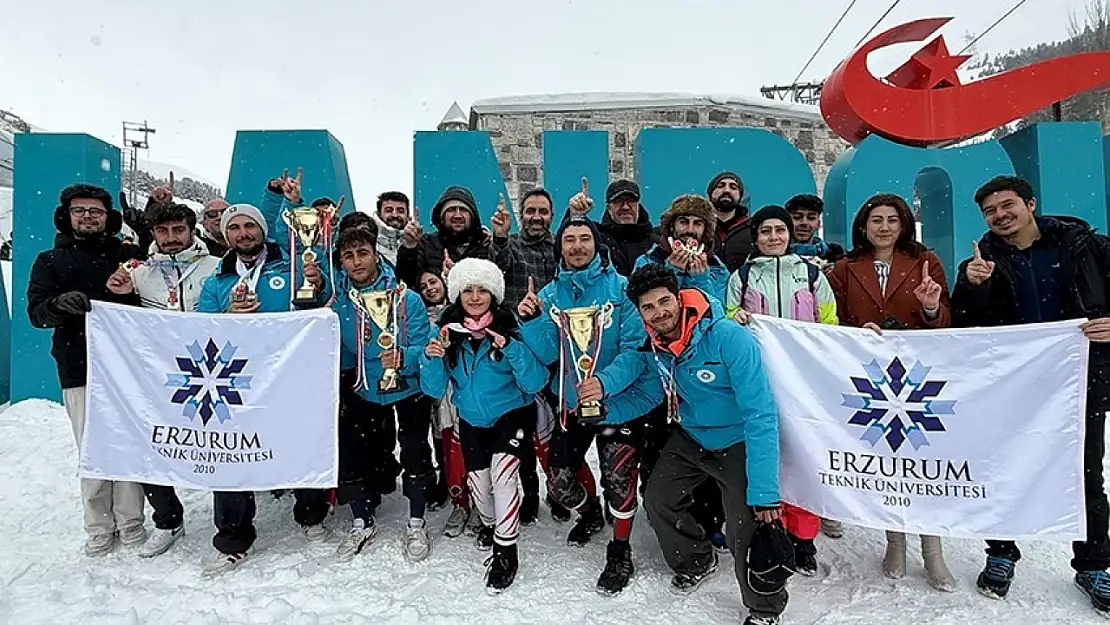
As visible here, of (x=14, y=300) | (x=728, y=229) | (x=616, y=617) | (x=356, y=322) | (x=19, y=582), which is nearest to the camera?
(x=616, y=617)

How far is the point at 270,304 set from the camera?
12.5 feet


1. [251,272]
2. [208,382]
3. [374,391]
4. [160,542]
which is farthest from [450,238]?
[160,542]

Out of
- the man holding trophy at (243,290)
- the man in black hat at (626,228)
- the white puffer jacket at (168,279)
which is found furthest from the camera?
the man in black hat at (626,228)

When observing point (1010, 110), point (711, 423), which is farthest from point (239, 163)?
Result: point (1010, 110)

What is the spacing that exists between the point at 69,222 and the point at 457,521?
9.60 ft

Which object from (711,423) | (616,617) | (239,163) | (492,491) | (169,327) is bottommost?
(616,617)

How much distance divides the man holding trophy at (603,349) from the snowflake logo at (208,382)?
1.68m

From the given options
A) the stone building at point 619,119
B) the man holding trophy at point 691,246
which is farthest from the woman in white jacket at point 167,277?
the stone building at point 619,119

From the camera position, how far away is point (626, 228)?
4.36 metres

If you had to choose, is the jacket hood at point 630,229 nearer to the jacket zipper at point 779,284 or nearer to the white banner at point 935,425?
the jacket zipper at point 779,284

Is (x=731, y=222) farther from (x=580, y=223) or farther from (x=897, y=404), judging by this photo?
(x=897, y=404)

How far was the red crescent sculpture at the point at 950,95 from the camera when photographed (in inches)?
253

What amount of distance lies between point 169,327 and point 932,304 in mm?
4157

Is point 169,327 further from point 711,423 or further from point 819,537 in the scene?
point 819,537
